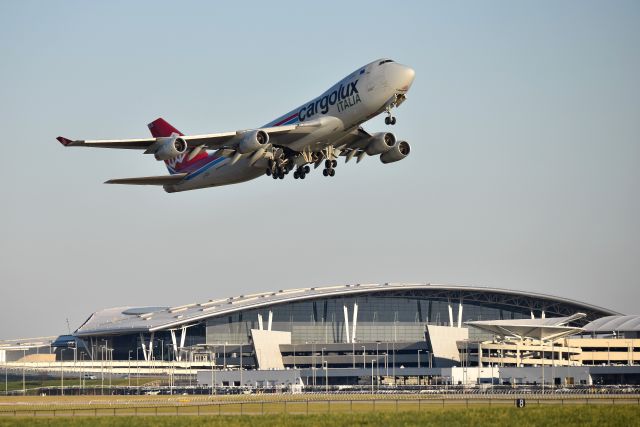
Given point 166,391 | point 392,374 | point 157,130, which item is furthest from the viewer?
point 392,374

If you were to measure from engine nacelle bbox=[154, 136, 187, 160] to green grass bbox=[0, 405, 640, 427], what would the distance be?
1777 centimetres

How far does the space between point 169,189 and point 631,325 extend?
372 feet

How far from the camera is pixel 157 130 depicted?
3853 inches

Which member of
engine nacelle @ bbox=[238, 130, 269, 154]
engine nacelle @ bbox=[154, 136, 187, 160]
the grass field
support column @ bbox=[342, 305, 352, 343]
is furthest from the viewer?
support column @ bbox=[342, 305, 352, 343]

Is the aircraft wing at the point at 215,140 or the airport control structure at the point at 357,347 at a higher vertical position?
the aircraft wing at the point at 215,140

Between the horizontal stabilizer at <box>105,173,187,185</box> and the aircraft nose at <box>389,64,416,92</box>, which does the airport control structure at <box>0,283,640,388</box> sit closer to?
the horizontal stabilizer at <box>105,173,187,185</box>

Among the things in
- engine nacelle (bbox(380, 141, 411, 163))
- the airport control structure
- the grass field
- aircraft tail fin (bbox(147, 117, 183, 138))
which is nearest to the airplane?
engine nacelle (bbox(380, 141, 411, 163))

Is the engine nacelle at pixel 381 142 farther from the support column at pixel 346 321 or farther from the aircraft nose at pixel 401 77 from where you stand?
the support column at pixel 346 321

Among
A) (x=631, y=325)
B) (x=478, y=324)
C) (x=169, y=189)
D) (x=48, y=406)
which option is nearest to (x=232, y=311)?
(x=478, y=324)

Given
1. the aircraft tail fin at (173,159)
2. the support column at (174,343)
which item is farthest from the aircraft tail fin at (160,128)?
the support column at (174,343)

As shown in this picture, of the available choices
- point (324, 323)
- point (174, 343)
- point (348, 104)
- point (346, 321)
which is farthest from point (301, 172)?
point (324, 323)

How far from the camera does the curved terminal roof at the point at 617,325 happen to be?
172m

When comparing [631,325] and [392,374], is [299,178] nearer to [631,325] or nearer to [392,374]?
[392,374]

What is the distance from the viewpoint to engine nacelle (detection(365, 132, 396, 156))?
7494 centimetres
